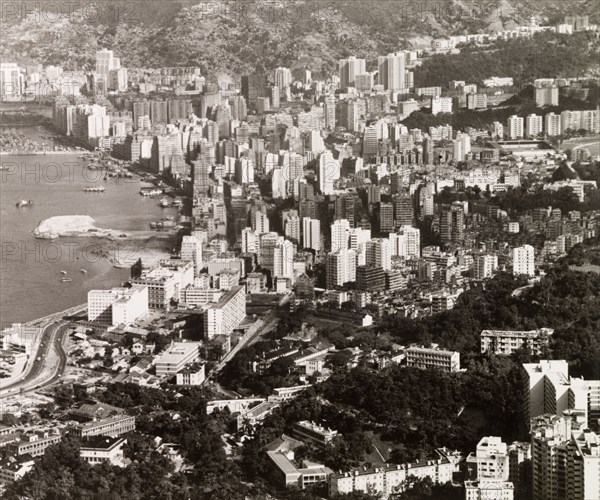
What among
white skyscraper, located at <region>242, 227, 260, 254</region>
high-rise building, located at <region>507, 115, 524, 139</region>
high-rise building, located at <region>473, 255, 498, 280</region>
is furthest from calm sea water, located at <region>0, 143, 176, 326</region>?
high-rise building, located at <region>507, 115, 524, 139</region>

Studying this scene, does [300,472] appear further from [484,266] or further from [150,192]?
[150,192]

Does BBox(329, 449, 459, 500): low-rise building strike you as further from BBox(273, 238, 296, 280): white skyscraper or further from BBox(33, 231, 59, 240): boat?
BBox(33, 231, 59, 240): boat

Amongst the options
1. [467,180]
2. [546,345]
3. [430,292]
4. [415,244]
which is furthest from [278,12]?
[546,345]

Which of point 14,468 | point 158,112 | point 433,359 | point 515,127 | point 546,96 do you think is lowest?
point 14,468

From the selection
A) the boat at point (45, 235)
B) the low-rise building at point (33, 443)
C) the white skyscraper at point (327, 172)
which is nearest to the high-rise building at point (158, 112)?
the white skyscraper at point (327, 172)

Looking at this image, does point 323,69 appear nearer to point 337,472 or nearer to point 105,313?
point 105,313

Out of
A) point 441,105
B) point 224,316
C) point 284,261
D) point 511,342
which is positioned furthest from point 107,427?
point 441,105
